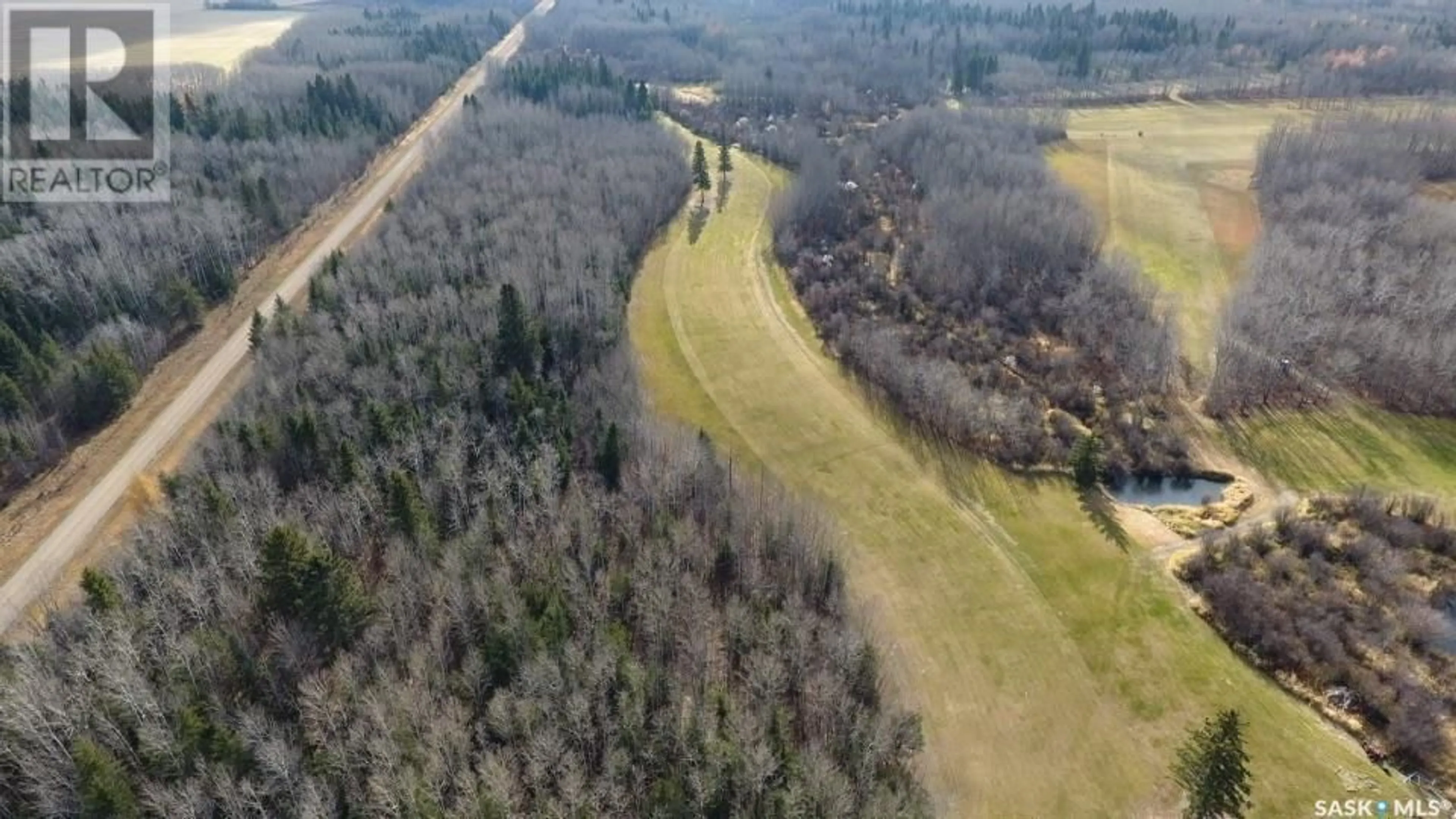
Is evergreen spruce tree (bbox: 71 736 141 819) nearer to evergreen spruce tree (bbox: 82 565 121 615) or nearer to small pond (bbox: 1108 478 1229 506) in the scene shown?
evergreen spruce tree (bbox: 82 565 121 615)

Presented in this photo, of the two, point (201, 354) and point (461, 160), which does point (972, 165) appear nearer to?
point (461, 160)

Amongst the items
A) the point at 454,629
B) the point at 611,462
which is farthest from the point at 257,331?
the point at 454,629

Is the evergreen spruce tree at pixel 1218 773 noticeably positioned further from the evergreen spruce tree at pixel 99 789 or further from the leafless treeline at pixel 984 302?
the evergreen spruce tree at pixel 99 789

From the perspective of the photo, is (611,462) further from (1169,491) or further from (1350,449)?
(1350,449)

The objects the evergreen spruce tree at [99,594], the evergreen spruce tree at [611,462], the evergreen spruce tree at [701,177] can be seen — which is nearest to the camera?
the evergreen spruce tree at [99,594]

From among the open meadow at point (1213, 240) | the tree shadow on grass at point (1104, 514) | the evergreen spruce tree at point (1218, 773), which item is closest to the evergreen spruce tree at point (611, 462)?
the tree shadow on grass at point (1104, 514)

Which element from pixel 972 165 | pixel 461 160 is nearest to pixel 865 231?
pixel 972 165
